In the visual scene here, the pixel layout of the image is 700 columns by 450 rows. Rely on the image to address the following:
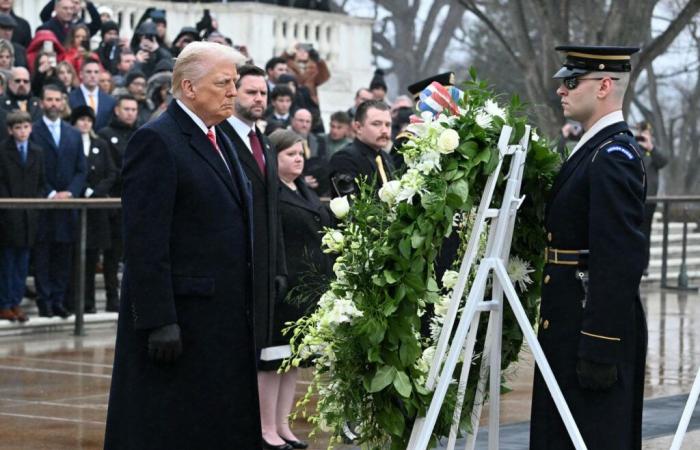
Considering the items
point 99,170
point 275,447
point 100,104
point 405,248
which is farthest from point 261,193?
point 100,104

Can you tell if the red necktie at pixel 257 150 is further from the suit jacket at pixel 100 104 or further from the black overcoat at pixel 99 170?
the suit jacket at pixel 100 104

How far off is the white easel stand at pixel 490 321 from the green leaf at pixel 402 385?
5.1 inches

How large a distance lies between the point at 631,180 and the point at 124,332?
82.3 inches

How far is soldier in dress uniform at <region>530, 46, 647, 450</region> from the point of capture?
621 centimetres

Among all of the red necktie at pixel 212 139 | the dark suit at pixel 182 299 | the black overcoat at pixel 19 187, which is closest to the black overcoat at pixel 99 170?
the black overcoat at pixel 19 187

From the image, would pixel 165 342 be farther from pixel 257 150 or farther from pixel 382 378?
pixel 257 150

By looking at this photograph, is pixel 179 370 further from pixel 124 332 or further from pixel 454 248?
pixel 454 248

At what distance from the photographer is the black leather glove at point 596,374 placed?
246 inches

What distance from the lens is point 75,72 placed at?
56.0 feet

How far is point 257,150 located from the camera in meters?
8.52

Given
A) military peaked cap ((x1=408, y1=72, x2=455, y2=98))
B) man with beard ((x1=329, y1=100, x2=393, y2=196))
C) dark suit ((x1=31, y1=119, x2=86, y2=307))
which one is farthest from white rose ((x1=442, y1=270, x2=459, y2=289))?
dark suit ((x1=31, y1=119, x2=86, y2=307))

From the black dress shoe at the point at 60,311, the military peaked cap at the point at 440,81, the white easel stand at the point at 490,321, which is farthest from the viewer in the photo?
the black dress shoe at the point at 60,311

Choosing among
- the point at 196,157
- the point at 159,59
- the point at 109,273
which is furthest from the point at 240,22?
the point at 196,157

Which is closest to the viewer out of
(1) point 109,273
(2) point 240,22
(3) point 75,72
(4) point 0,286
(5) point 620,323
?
(5) point 620,323
